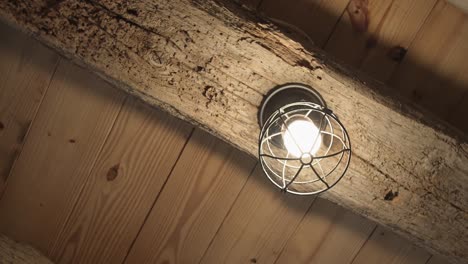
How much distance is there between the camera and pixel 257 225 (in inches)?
59.2

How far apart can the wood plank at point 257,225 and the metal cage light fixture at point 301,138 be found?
0.82 ft

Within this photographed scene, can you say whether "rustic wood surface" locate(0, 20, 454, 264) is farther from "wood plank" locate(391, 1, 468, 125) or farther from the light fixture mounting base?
"wood plank" locate(391, 1, 468, 125)

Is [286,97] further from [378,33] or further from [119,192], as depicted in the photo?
[119,192]

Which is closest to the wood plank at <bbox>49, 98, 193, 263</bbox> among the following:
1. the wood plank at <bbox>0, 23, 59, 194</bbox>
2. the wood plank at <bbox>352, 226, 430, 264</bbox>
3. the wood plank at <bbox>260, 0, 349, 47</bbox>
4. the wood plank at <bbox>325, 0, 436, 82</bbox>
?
the wood plank at <bbox>0, 23, 59, 194</bbox>

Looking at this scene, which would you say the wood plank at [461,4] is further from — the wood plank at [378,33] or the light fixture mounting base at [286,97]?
the light fixture mounting base at [286,97]

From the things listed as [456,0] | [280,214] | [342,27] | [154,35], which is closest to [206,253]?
[280,214]

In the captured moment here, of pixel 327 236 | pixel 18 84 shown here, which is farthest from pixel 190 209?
pixel 18 84

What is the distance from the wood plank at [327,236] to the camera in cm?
148

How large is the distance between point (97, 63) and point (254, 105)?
43cm

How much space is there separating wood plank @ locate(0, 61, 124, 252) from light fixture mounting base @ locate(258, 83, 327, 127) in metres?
0.52

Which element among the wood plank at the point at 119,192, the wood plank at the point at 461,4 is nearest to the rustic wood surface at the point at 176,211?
the wood plank at the point at 119,192

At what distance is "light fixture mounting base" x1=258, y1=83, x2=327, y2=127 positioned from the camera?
1.15 meters

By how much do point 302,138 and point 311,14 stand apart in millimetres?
514

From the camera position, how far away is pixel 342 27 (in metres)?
1.40
